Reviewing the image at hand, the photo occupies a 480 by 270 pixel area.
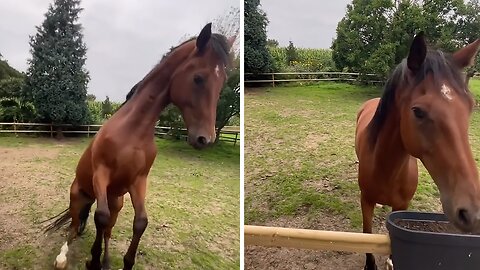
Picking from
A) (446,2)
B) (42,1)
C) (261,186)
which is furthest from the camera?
(261,186)

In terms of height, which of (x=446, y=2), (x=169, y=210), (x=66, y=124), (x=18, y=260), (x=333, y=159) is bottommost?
(x=18, y=260)

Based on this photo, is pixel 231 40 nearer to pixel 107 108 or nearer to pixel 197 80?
pixel 197 80

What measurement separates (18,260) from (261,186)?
0.88 metres

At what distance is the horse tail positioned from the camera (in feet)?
5.82

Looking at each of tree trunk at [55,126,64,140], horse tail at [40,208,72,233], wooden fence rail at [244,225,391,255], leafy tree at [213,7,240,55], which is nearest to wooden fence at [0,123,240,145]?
tree trunk at [55,126,64,140]

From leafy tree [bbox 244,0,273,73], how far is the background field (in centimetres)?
9

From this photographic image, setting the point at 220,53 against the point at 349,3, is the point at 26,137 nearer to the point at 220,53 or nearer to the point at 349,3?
the point at 220,53

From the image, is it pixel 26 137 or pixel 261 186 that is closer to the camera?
pixel 26 137

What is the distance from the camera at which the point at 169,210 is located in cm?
189

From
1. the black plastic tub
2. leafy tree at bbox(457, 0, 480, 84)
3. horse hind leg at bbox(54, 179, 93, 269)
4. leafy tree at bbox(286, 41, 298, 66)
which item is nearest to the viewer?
the black plastic tub

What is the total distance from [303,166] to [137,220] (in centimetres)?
62

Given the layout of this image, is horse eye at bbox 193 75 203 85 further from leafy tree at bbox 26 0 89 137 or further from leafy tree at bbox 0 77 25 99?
leafy tree at bbox 0 77 25 99

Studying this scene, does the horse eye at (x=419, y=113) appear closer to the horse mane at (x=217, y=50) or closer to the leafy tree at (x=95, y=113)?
the horse mane at (x=217, y=50)

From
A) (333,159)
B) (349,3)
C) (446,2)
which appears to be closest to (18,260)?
(333,159)
